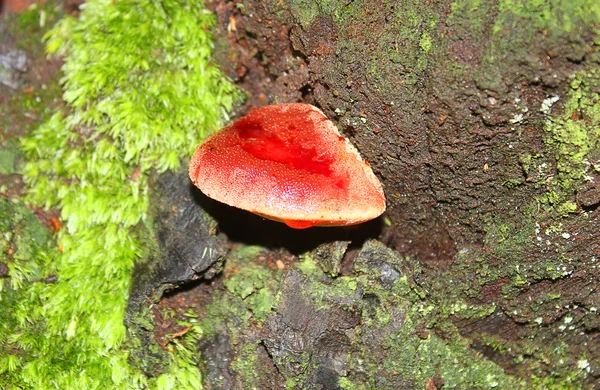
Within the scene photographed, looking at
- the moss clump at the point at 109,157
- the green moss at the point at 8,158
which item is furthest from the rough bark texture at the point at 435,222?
the green moss at the point at 8,158

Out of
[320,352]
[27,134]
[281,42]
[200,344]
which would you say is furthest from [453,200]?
[27,134]

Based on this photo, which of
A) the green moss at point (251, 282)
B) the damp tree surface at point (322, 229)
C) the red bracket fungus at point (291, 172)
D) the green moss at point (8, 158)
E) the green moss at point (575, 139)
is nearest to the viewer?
the green moss at point (575, 139)

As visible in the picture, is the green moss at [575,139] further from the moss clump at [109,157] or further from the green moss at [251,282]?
the moss clump at [109,157]

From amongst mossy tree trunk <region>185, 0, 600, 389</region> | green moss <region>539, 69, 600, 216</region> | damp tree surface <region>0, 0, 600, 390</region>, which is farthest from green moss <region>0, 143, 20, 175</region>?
green moss <region>539, 69, 600, 216</region>

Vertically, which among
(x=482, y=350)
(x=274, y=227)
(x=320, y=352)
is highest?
(x=274, y=227)

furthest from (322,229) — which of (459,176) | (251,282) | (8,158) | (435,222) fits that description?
(8,158)

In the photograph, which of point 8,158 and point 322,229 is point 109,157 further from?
point 322,229

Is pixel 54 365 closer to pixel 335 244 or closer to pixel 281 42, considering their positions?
pixel 335 244
